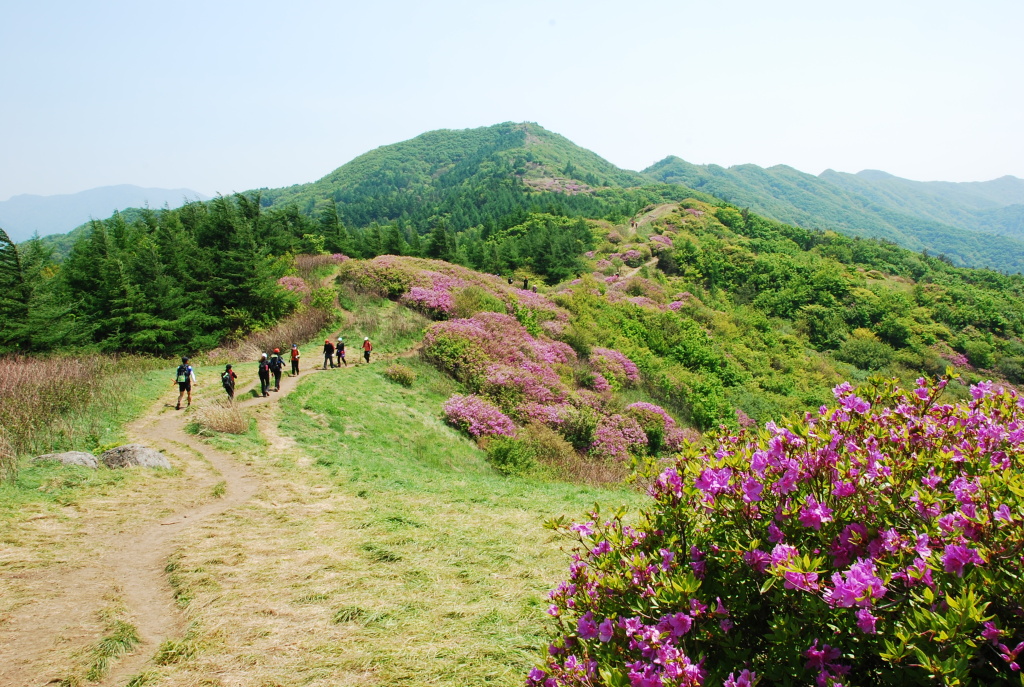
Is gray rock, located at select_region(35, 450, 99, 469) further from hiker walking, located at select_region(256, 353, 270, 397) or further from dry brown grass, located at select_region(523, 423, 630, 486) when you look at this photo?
dry brown grass, located at select_region(523, 423, 630, 486)

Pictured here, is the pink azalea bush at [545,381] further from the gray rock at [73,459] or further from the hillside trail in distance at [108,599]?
the gray rock at [73,459]

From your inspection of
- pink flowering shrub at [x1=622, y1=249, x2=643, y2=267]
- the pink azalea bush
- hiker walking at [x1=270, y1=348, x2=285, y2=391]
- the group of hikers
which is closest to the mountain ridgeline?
pink flowering shrub at [x1=622, y1=249, x2=643, y2=267]

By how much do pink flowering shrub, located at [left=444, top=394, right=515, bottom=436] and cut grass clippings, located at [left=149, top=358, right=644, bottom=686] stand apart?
9.35 ft

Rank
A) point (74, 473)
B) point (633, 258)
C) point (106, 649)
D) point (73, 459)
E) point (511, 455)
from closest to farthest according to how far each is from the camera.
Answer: point (106, 649), point (74, 473), point (73, 459), point (511, 455), point (633, 258)

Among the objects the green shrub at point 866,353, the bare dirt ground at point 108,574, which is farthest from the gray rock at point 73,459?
the green shrub at point 866,353

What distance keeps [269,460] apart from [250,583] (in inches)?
210

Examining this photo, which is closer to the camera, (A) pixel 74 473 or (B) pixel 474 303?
(A) pixel 74 473

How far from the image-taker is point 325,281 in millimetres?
28766

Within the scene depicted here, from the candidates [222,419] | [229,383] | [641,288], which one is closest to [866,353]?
[641,288]

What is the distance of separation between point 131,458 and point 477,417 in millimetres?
8336

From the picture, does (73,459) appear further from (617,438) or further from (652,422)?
(652,422)

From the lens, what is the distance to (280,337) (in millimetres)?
21453

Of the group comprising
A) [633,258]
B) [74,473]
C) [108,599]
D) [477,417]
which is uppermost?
[633,258]

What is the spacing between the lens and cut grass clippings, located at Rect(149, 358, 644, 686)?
14.2ft
